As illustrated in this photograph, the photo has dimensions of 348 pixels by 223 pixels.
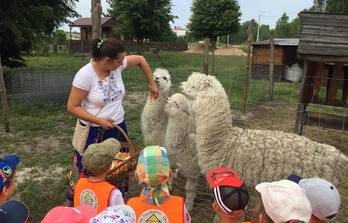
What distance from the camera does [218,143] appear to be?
3.17 metres

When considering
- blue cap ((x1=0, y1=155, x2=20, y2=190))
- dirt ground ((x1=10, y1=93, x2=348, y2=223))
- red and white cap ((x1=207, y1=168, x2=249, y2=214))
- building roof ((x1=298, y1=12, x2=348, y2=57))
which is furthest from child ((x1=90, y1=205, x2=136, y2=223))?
building roof ((x1=298, y1=12, x2=348, y2=57))

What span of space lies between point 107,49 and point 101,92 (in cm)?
33

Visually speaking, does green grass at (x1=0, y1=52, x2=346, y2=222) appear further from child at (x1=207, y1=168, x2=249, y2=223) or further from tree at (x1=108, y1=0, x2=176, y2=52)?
tree at (x1=108, y1=0, x2=176, y2=52)

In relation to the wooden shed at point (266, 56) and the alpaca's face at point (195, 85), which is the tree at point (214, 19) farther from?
the alpaca's face at point (195, 85)

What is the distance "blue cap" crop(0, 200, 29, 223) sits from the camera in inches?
61.6

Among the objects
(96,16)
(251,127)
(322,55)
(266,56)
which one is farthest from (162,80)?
(266,56)

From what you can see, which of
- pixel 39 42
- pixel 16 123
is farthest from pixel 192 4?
pixel 16 123

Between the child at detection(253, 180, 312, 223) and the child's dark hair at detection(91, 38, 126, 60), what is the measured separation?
4.77 feet

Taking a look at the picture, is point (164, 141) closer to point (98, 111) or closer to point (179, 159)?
point (179, 159)

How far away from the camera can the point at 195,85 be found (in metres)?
3.18

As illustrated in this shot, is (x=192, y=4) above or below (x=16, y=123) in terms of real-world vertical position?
above

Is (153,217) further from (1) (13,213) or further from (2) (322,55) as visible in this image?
(2) (322,55)

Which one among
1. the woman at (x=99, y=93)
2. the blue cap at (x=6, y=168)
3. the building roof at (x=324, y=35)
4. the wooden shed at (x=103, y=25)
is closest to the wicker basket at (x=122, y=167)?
the woman at (x=99, y=93)

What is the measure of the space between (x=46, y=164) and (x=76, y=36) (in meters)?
52.7
